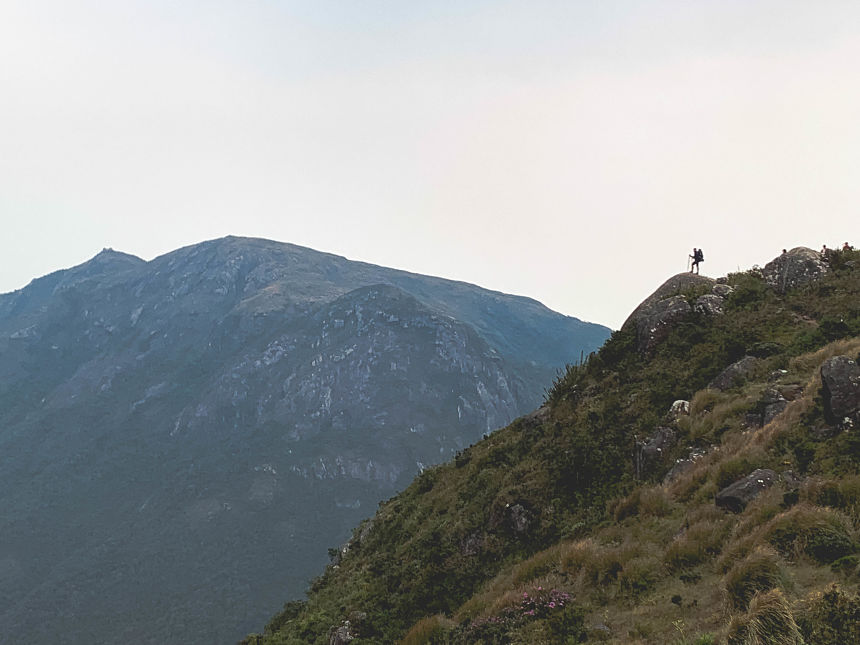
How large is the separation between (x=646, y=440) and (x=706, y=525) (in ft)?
22.2

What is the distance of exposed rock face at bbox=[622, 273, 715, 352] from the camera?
26438mm

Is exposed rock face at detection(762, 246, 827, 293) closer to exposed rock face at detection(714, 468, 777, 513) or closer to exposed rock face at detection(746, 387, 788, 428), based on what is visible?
exposed rock face at detection(746, 387, 788, 428)

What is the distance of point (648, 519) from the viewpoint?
15.2 meters

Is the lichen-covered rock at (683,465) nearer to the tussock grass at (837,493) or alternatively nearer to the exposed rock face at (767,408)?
the exposed rock face at (767,408)

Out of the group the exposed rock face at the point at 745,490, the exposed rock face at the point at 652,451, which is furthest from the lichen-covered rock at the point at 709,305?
the exposed rock face at the point at 745,490

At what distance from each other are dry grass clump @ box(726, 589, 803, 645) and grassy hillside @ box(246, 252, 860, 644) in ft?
0.09

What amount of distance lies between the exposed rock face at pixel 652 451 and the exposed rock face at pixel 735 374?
3.12 meters

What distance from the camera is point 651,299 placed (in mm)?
30062

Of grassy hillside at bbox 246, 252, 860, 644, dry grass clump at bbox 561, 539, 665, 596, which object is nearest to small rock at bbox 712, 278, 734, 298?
grassy hillside at bbox 246, 252, 860, 644

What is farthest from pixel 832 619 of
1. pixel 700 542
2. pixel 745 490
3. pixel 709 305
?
pixel 709 305

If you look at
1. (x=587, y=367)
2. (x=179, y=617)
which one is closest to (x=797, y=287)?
(x=587, y=367)

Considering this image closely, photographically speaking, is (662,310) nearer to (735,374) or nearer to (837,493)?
(735,374)

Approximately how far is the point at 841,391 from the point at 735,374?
19.7 feet

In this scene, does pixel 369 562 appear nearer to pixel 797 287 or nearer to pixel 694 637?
pixel 694 637
